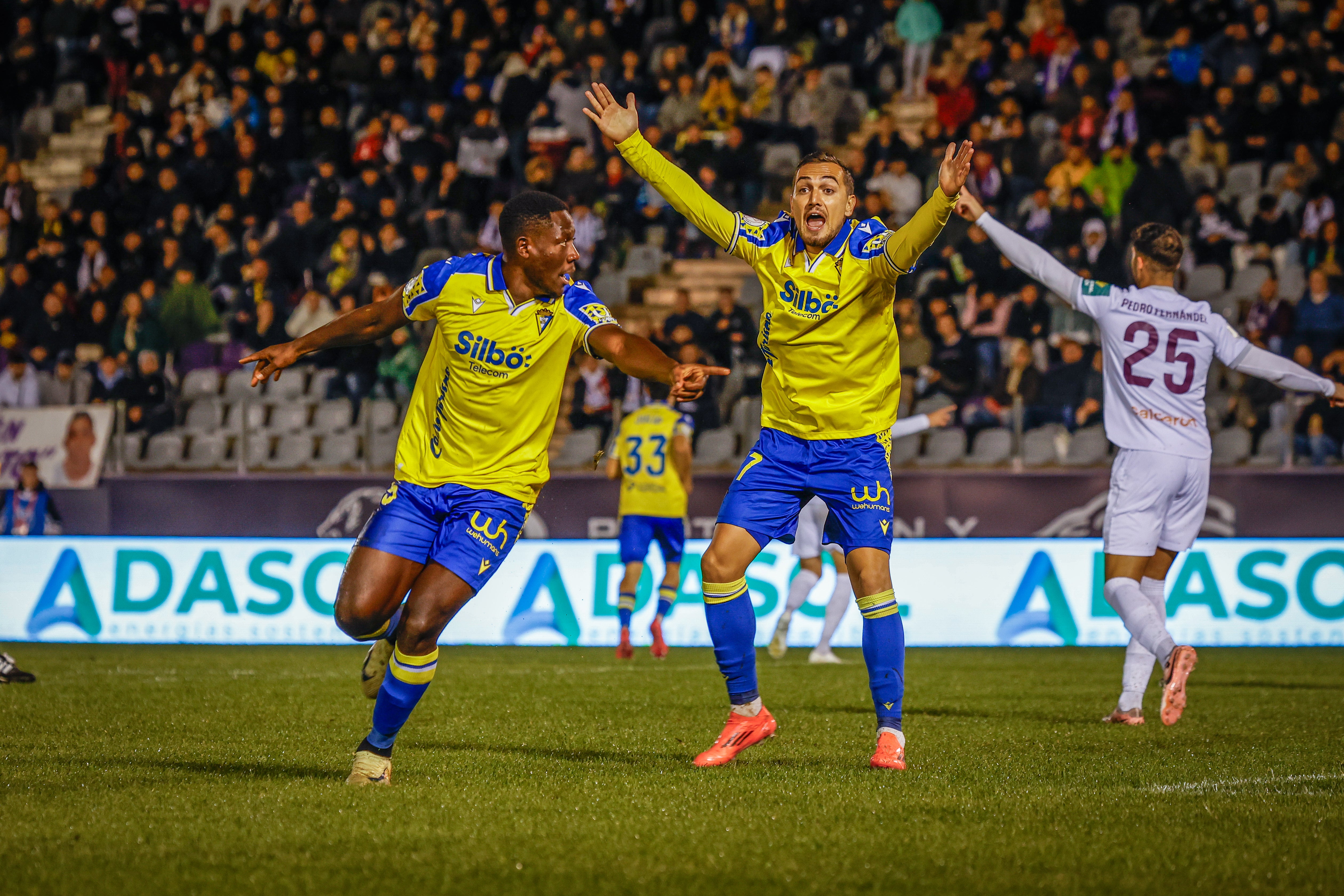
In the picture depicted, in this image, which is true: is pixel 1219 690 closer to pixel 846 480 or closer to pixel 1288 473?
pixel 846 480

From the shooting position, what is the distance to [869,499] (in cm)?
596

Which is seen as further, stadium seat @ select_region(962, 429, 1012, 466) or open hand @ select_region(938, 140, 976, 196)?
stadium seat @ select_region(962, 429, 1012, 466)

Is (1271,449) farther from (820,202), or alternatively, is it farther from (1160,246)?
(820,202)

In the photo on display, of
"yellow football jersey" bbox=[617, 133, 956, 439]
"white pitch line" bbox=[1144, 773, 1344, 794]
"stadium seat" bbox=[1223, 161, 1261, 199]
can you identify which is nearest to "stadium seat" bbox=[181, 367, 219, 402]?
"stadium seat" bbox=[1223, 161, 1261, 199]

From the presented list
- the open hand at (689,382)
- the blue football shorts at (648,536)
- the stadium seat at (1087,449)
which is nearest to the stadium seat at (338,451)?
the blue football shorts at (648,536)

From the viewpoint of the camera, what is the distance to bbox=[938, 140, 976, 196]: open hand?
537 centimetres

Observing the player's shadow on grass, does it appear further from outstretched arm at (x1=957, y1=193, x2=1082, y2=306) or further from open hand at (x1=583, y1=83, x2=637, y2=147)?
outstretched arm at (x1=957, y1=193, x2=1082, y2=306)

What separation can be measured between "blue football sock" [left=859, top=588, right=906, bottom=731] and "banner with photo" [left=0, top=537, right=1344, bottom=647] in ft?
23.5

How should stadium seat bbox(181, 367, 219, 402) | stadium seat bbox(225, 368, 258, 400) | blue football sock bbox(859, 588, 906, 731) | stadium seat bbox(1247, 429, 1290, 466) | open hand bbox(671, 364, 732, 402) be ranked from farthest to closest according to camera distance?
stadium seat bbox(225, 368, 258, 400), stadium seat bbox(181, 367, 219, 402), stadium seat bbox(1247, 429, 1290, 466), blue football sock bbox(859, 588, 906, 731), open hand bbox(671, 364, 732, 402)

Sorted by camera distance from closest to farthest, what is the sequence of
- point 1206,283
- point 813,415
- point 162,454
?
point 813,415 < point 1206,283 < point 162,454

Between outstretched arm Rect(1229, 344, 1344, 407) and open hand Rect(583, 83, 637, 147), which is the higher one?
open hand Rect(583, 83, 637, 147)

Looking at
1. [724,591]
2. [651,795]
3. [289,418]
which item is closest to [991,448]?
[289,418]

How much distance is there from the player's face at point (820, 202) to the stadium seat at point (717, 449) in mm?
9592

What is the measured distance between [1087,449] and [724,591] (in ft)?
32.4
